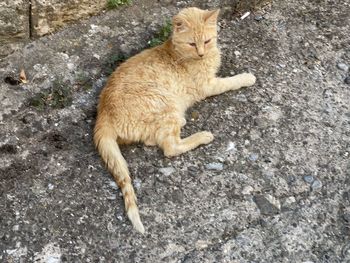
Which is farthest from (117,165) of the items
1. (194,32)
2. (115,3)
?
(115,3)

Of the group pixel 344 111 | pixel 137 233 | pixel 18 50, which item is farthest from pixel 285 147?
pixel 18 50

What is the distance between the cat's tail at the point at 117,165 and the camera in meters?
3.39

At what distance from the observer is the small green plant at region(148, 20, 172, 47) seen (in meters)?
4.44

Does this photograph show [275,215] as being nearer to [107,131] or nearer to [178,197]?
[178,197]

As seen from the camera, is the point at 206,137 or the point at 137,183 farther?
the point at 206,137

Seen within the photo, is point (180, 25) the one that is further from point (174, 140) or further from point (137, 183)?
point (137, 183)

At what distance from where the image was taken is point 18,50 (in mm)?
4312

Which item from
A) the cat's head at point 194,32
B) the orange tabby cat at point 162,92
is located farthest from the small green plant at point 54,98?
the cat's head at point 194,32

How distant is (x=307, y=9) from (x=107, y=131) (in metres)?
2.40

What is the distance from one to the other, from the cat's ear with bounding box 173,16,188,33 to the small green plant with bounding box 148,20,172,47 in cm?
47

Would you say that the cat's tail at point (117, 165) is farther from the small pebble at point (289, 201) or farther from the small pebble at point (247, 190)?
the small pebble at point (289, 201)

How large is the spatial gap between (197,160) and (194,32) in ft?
3.11

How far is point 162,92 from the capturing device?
3881 millimetres


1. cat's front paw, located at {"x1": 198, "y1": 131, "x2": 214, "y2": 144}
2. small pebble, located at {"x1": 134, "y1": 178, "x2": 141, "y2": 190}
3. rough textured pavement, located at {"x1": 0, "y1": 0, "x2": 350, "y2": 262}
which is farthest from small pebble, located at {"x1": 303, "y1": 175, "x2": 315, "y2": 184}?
small pebble, located at {"x1": 134, "y1": 178, "x2": 141, "y2": 190}
